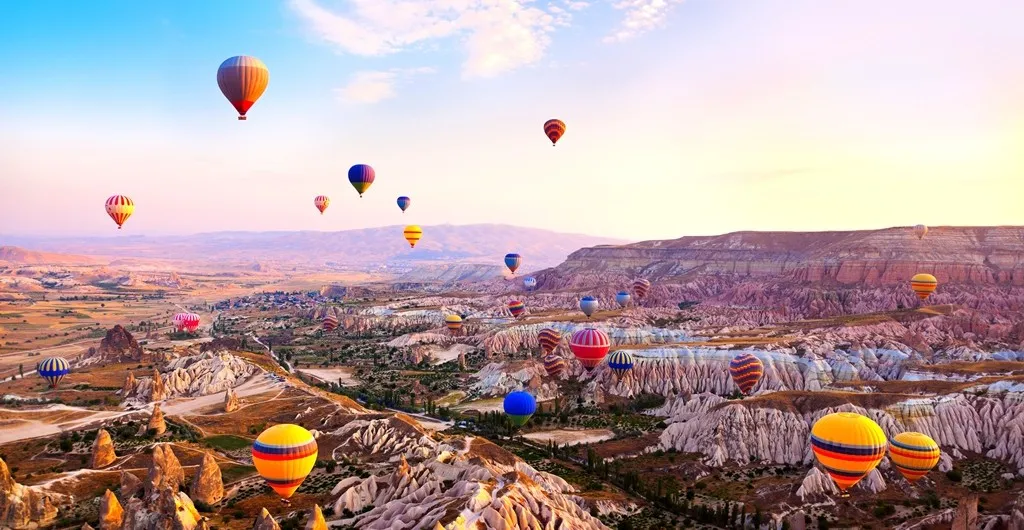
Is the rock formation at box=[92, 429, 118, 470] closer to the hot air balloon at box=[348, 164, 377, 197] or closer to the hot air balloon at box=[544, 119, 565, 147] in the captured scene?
the hot air balloon at box=[348, 164, 377, 197]

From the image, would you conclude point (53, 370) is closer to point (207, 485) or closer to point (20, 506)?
point (20, 506)

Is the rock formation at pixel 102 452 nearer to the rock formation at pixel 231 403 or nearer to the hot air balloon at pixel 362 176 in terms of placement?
the rock formation at pixel 231 403

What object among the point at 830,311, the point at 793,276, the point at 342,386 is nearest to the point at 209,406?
the point at 342,386

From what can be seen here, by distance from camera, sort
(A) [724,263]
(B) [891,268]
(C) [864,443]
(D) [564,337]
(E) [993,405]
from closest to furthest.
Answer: (C) [864,443] < (E) [993,405] < (D) [564,337] < (B) [891,268] < (A) [724,263]

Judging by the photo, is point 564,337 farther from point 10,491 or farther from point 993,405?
point 10,491

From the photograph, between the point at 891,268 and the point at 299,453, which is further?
the point at 891,268

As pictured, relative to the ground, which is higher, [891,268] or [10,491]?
[891,268]

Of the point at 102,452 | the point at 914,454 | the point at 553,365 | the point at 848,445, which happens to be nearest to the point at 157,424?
the point at 102,452
